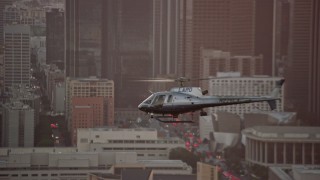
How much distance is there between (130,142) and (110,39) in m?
10.1

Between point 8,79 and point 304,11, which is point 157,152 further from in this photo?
point 304,11

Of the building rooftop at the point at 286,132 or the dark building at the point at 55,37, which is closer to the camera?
the building rooftop at the point at 286,132

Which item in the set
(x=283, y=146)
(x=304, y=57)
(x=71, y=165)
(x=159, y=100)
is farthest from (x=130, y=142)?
(x=159, y=100)

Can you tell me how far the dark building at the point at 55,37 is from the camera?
26.0m

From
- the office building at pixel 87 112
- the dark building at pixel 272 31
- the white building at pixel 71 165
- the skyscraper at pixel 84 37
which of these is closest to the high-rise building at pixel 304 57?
the dark building at pixel 272 31

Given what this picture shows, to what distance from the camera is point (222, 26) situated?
33.1 metres

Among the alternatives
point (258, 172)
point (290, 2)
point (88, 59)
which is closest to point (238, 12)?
point (290, 2)

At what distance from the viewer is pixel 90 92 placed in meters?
25.5

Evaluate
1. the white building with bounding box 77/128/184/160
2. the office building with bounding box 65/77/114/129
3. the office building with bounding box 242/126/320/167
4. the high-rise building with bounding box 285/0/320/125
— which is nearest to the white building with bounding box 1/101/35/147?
the white building with bounding box 77/128/184/160

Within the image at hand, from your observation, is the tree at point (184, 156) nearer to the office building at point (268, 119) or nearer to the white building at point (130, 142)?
the white building at point (130, 142)

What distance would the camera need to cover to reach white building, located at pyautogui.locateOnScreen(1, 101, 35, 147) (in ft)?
70.1

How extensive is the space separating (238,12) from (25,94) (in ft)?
35.7

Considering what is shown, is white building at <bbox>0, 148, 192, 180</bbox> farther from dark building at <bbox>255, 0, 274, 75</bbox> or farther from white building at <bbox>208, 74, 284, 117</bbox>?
dark building at <bbox>255, 0, 274, 75</bbox>

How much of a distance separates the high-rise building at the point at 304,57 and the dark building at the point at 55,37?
6094 mm
